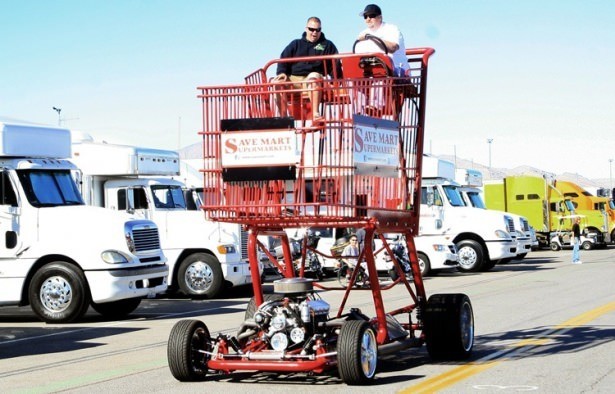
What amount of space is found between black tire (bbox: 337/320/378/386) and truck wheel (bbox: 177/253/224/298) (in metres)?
13.2

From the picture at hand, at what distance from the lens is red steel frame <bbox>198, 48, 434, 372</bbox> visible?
29.8 feet

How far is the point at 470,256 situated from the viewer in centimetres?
3070

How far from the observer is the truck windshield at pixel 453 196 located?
1213 inches

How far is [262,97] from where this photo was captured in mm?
9688

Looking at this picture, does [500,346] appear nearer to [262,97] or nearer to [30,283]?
[262,97]

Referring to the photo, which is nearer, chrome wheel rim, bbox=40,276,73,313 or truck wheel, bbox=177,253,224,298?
chrome wheel rim, bbox=40,276,73,313

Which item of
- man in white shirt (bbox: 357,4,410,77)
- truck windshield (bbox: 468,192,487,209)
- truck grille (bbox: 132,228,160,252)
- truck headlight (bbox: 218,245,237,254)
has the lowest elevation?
truck headlight (bbox: 218,245,237,254)

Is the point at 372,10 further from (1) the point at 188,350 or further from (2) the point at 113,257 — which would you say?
(2) the point at 113,257

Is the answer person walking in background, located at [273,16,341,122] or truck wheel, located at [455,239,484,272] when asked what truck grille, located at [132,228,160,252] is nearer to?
person walking in background, located at [273,16,341,122]

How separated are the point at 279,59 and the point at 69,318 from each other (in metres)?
8.24

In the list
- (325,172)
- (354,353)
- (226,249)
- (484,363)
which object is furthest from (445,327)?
(226,249)

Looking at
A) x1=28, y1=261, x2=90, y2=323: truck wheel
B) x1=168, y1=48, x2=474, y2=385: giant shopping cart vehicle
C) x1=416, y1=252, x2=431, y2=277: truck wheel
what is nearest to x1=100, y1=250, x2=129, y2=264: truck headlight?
x1=28, y1=261, x2=90, y2=323: truck wheel

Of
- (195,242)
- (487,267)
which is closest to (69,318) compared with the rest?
(195,242)

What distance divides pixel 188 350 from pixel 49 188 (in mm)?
9250
